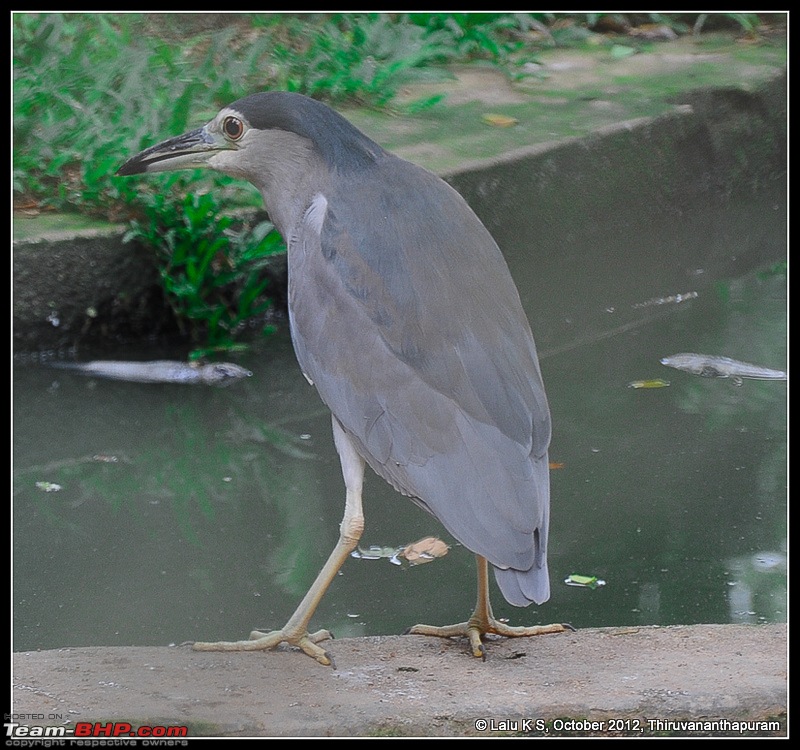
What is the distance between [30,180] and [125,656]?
362cm

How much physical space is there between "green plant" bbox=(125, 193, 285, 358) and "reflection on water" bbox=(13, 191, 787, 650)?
0.22 m

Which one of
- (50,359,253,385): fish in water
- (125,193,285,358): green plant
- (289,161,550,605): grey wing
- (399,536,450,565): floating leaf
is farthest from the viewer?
(125,193,285,358): green plant

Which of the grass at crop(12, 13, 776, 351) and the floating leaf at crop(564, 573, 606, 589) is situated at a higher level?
the grass at crop(12, 13, 776, 351)

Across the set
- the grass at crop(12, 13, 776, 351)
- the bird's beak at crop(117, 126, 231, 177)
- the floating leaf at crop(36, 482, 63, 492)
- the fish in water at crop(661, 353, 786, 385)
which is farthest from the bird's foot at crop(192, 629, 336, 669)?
the fish in water at crop(661, 353, 786, 385)

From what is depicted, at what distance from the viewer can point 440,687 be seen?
109 inches

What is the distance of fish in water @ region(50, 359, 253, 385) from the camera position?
540 cm

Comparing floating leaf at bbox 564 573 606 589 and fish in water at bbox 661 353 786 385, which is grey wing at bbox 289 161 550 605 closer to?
floating leaf at bbox 564 573 606 589

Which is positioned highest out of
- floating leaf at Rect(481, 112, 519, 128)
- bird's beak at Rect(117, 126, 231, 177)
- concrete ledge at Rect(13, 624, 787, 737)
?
bird's beak at Rect(117, 126, 231, 177)

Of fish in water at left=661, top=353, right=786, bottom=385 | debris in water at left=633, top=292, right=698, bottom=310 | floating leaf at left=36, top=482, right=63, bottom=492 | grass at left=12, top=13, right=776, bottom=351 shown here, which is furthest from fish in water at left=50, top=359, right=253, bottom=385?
debris in water at left=633, top=292, right=698, bottom=310

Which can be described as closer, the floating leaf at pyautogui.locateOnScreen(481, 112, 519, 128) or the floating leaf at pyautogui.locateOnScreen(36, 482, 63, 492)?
the floating leaf at pyautogui.locateOnScreen(36, 482, 63, 492)

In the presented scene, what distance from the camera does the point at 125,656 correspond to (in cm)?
292

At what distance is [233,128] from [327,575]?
142 centimetres

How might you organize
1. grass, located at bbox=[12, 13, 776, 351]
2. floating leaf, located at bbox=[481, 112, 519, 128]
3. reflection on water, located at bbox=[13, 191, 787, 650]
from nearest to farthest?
reflection on water, located at bbox=[13, 191, 787, 650] → grass, located at bbox=[12, 13, 776, 351] → floating leaf, located at bbox=[481, 112, 519, 128]

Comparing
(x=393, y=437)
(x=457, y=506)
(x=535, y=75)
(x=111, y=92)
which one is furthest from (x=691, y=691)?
(x=535, y=75)
